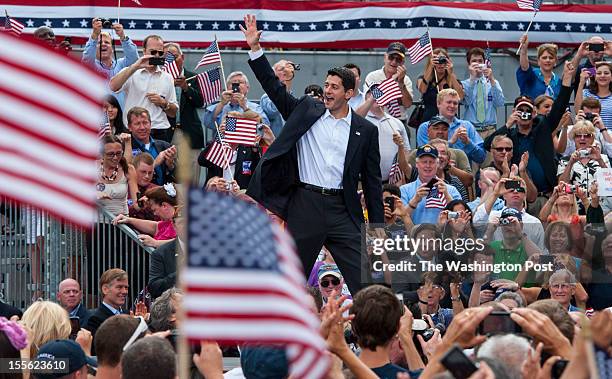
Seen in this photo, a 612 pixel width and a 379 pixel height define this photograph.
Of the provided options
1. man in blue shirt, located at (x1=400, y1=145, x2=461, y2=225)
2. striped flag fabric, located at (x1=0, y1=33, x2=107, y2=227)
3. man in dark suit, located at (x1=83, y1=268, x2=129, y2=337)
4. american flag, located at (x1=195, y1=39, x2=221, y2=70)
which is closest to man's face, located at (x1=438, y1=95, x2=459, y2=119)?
man in blue shirt, located at (x1=400, y1=145, x2=461, y2=225)

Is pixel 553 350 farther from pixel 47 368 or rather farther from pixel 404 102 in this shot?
pixel 404 102

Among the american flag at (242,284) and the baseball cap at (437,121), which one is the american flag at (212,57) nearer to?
the baseball cap at (437,121)

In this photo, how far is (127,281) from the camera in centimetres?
1195

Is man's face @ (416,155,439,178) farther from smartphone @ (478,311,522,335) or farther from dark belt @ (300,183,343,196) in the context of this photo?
smartphone @ (478,311,522,335)

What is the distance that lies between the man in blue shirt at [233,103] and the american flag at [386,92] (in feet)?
4.41

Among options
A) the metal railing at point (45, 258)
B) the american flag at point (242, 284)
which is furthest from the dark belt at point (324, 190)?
the american flag at point (242, 284)

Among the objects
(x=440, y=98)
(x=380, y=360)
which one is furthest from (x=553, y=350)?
(x=440, y=98)

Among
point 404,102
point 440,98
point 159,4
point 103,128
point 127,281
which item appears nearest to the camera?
point 127,281

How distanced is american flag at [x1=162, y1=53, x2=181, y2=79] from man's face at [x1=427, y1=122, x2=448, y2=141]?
3.00m

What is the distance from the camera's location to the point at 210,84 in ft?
56.3

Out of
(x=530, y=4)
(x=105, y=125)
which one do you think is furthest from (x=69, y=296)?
(x=530, y=4)

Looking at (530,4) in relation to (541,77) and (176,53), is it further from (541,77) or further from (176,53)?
(176,53)

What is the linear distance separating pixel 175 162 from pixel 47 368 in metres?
8.22

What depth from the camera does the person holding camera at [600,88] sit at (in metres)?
18.1
